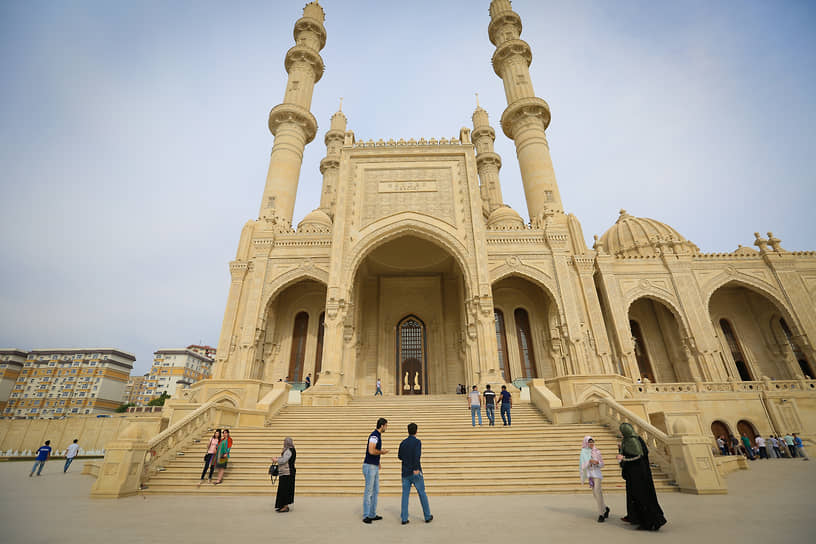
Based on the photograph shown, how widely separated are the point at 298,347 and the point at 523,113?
64.9 feet

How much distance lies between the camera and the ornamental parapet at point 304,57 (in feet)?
89.9

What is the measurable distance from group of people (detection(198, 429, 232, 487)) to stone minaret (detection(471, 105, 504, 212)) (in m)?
25.0

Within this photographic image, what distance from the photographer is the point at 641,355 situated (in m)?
22.4

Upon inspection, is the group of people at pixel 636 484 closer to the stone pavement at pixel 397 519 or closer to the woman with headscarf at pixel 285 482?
the stone pavement at pixel 397 519

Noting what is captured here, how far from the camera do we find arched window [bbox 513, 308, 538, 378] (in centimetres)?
1964

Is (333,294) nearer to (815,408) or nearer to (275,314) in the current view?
(275,314)

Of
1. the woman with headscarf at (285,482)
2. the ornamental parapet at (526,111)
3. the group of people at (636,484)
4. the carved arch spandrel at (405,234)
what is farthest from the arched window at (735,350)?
the woman with headscarf at (285,482)

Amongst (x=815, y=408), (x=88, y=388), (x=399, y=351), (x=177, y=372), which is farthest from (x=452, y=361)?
(x=177, y=372)

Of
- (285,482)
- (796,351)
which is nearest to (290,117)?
(285,482)

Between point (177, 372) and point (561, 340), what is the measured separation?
7453 cm

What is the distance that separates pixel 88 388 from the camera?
58156mm

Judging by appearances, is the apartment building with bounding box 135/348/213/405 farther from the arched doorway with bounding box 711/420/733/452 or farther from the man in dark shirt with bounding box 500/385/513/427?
the arched doorway with bounding box 711/420/733/452

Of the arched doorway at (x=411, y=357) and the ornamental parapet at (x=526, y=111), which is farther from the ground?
the ornamental parapet at (x=526, y=111)

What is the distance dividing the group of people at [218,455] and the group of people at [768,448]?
16.2 m
